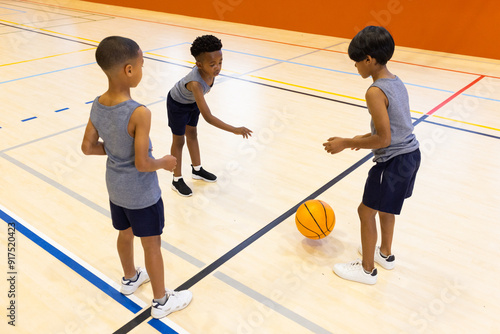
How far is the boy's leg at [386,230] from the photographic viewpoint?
256cm

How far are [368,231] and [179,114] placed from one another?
169 cm

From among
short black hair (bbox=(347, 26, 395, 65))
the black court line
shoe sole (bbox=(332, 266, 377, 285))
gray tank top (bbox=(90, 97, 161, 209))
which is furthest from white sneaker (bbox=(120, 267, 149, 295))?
short black hair (bbox=(347, 26, 395, 65))

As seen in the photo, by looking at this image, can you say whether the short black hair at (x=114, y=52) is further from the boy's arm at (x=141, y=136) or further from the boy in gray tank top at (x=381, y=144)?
Result: the boy in gray tank top at (x=381, y=144)

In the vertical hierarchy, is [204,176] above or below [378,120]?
below

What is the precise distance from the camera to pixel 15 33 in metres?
9.30

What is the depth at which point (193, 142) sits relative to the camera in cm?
363

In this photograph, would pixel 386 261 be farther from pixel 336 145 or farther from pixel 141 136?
pixel 141 136

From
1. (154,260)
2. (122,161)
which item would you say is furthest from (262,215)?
(122,161)

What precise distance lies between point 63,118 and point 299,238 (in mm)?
3423

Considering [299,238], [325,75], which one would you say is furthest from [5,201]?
[325,75]

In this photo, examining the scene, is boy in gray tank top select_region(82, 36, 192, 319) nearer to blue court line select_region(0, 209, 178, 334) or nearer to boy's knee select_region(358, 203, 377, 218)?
blue court line select_region(0, 209, 178, 334)

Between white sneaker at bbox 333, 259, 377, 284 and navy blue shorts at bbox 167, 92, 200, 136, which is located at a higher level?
navy blue shorts at bbox 167, 92, 200, 136

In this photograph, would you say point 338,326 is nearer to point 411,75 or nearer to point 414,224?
point 414,224

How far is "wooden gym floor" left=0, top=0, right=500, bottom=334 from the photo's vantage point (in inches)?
93.7
